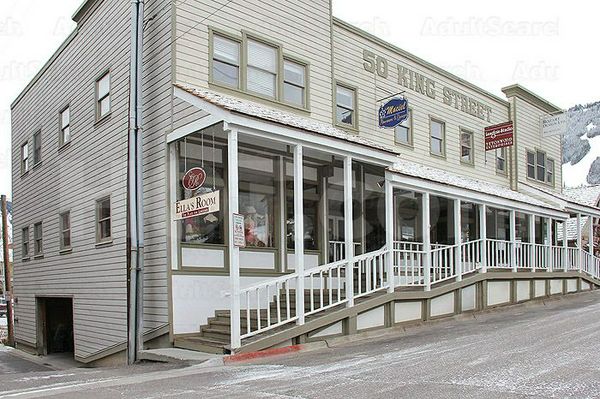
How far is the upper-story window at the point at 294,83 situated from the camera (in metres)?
13.8

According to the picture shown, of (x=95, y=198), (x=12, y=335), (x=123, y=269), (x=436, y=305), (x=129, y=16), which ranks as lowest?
(x=12, y=335)

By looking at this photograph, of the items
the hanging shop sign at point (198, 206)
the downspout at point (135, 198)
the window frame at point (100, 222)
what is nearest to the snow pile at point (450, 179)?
the hanging shop sign at point (198, 206)

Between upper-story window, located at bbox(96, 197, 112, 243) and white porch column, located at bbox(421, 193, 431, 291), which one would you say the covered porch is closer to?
white porch column, located at bbox(421, 193, 431, 291)

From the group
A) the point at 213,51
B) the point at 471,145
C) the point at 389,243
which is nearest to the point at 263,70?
the point at 213,51

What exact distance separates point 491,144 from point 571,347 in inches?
487

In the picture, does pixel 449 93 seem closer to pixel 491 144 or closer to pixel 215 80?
pixel 491 144

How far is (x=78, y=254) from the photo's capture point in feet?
49.8

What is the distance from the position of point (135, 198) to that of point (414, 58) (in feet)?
32.6

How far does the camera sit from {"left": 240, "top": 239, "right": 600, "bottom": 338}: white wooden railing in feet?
35.1

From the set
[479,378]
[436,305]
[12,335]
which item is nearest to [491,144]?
[436,305]

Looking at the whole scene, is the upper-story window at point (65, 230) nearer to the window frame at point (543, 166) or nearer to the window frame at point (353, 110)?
the window frame at point (353, 110)

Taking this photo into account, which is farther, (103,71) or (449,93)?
(449,93)

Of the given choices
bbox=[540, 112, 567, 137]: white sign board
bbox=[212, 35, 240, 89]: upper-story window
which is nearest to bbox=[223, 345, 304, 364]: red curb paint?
bbox=[212, 35, 240, 89]: upper-story window

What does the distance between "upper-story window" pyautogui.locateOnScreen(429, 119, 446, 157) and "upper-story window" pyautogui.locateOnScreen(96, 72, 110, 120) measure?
952 cm
